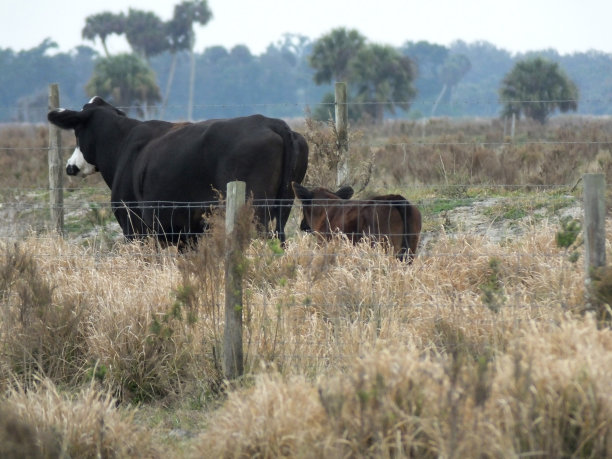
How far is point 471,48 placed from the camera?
15912 centimetres

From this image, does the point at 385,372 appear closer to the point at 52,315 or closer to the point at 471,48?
the point at 52,315

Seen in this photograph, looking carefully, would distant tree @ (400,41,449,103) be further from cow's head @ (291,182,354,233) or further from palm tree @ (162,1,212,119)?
cow's head @ (291,182,354,233)

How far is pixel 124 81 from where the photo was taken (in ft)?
165

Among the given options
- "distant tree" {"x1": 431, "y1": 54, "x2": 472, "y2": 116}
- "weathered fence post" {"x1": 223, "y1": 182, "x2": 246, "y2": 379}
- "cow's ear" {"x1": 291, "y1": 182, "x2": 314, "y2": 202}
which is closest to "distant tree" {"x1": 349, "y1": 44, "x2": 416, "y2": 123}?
"cow's ear" {"x1": 291, "y1": 182, "x2": 314, "y2": 202}

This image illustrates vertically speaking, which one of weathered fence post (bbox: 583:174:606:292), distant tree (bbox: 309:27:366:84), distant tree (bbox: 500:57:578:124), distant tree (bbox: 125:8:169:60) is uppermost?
distant tree (bbox: 125:8:169:60)

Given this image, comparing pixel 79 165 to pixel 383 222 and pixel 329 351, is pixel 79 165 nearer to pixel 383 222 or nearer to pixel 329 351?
pixel 383 222

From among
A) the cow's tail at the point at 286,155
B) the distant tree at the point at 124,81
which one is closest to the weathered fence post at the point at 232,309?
the cow's tail at the point at 286,155

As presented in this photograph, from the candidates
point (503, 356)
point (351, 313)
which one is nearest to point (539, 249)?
point (351, 313)

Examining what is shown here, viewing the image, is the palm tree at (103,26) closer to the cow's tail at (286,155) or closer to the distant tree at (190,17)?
the distant tree at (190,17)

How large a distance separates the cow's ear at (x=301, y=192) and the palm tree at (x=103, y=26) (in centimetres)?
6609

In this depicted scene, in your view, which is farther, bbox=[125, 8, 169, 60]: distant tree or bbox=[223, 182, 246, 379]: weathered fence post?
bbox=[125, 8, 169, 60]: distant tree

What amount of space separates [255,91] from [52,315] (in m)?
101

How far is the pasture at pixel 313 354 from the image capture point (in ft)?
13.1

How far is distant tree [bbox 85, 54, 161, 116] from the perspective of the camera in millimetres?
50281
